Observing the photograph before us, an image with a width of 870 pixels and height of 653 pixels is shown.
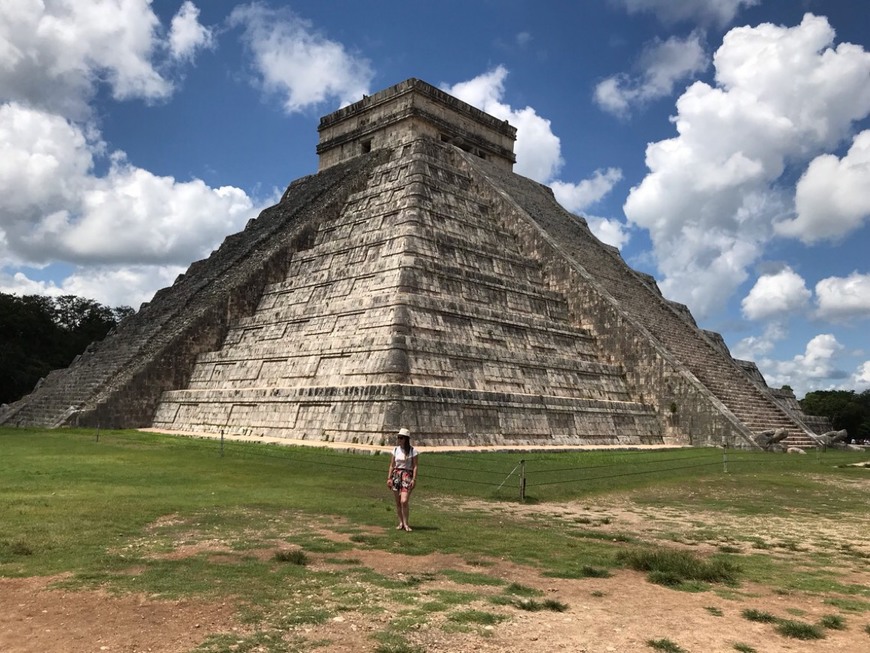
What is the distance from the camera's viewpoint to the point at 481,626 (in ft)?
15.3

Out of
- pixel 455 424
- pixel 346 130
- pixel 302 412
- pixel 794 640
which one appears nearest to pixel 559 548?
pixel 794 640

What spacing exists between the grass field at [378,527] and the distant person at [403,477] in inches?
14.2

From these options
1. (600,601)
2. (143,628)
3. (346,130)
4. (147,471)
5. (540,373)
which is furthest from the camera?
(346,130)

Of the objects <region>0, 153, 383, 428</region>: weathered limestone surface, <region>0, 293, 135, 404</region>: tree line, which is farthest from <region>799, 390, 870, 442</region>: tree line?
<region>0, 293, 135, 404</region>: tree line

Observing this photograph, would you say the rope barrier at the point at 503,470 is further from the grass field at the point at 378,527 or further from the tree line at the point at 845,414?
the tree line at the point at 845,414

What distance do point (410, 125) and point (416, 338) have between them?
1488 cm

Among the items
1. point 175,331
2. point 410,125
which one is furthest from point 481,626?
point 410,125

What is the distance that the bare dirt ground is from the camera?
4.34 meters

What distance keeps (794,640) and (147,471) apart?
35.1ft

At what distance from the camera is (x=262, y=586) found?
5391mm

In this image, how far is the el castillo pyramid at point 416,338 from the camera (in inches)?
688

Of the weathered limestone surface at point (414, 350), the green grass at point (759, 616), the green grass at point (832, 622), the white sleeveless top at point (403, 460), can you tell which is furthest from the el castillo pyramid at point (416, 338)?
the green grass at point (832, 622)

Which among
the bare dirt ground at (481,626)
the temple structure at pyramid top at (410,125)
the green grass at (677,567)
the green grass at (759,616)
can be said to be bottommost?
the bare dirt ground at (481,626)

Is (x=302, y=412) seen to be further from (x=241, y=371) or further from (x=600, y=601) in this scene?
(x=600, y=601)
